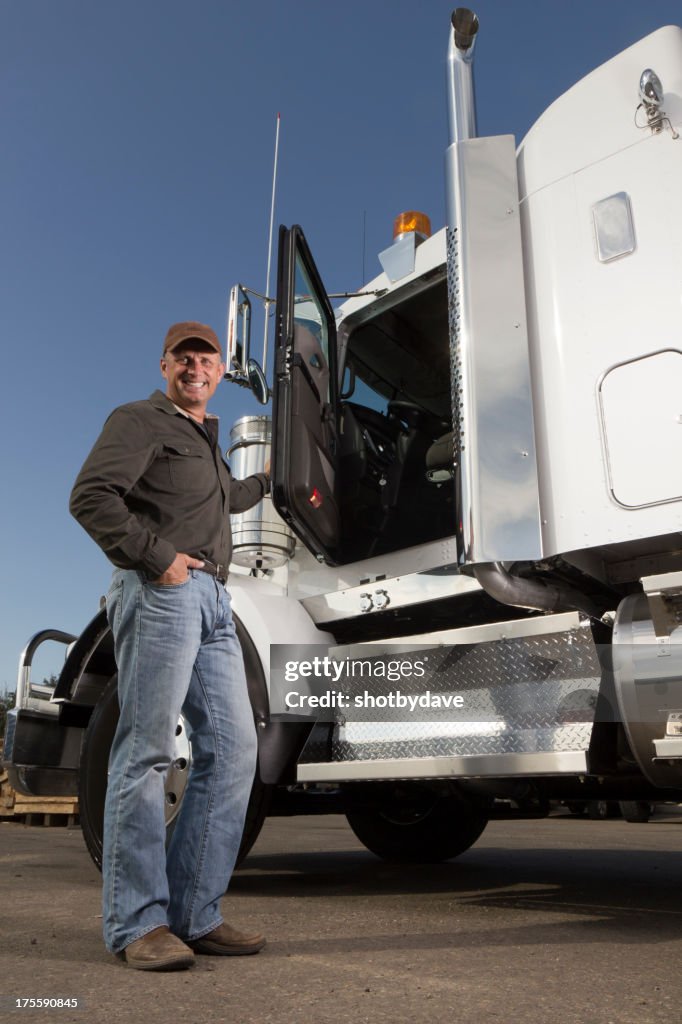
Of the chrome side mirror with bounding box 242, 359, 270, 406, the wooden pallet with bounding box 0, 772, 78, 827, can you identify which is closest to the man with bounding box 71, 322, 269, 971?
the chrome side mirror with bounding box 242, 359, 270, 406

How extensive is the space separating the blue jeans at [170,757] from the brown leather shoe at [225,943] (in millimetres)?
27

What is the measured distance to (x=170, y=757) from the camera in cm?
221

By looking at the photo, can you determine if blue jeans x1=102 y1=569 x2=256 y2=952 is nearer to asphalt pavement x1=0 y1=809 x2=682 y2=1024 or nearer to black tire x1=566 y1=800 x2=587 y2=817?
asphalt pavement x1=0 y1=809 x2=682 y2=1024

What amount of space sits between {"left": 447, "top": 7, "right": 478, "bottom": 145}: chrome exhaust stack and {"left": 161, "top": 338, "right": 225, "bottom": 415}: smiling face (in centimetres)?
131

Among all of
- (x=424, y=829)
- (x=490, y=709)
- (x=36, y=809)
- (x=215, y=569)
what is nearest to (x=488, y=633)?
(x=490, y=709)

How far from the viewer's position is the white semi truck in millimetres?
2586

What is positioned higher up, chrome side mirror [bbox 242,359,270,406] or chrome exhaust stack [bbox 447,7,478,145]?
chrome exhaust stack [bbox 447,7,478,145]

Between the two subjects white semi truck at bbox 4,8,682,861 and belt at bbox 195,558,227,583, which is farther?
white semi truck at bbox 4,8,682,861

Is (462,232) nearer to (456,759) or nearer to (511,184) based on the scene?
(511,184)

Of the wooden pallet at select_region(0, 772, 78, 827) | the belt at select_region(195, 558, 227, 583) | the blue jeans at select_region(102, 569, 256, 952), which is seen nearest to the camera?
the blue jeans at select_region(102, 569, 256, 952)

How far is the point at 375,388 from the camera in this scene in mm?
4445

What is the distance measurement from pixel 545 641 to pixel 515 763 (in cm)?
46

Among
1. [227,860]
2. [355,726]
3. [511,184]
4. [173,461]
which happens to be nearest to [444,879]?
[355,726]

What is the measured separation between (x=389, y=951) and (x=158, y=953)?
608 mm
